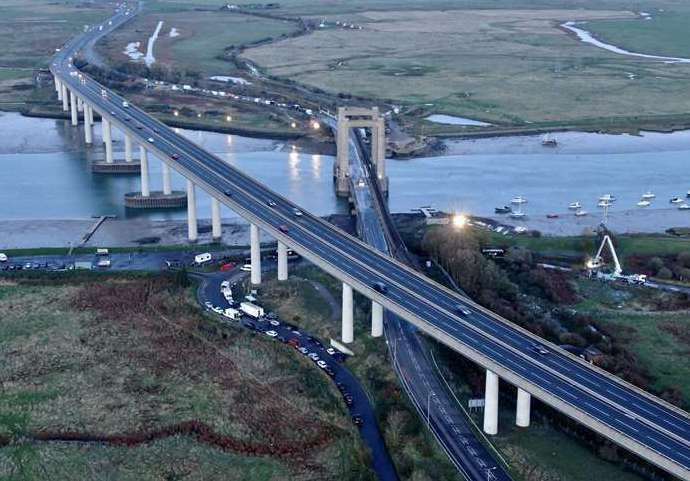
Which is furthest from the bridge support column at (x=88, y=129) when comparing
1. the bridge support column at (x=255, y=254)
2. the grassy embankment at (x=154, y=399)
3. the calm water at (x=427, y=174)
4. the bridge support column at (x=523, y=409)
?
the bridge support column at (x=523, y=409)

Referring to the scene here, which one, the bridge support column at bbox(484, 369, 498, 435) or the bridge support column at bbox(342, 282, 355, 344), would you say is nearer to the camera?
the bridge support column at bbox(484, 369, 498, 435)

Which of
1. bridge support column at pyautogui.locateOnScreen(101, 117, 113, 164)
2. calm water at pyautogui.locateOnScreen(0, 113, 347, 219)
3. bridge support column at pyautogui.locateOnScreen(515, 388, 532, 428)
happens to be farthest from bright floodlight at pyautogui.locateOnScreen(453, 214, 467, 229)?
bridge support column at pyautogui.locateOnScreen(101, 117, 113, 164)

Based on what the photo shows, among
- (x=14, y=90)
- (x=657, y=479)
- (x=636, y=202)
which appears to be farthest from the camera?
(x=14, y=90)

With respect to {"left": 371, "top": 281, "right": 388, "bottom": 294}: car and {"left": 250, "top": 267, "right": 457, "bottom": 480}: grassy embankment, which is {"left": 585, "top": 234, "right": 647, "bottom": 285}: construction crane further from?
{"left": 371, "top": 281, "right": 388, "bottom": 294}: car

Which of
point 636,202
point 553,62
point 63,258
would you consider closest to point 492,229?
point 636,202

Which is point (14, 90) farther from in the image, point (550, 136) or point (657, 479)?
point (657, 479)

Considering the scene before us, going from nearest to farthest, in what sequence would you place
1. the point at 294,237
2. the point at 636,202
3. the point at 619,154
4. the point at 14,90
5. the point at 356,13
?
the point at 294,237, the point at 636,202, the point at 619,154, the point at 14,90, the point at 356,13

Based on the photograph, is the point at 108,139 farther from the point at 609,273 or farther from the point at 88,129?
the point at 609,273
